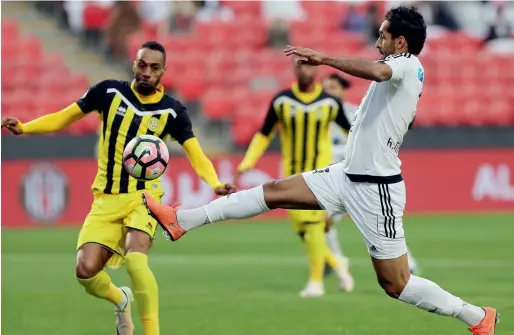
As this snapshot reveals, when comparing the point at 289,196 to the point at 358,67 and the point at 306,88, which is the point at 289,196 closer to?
the point at 358,67

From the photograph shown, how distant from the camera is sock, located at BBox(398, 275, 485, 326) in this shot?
22.3 feet

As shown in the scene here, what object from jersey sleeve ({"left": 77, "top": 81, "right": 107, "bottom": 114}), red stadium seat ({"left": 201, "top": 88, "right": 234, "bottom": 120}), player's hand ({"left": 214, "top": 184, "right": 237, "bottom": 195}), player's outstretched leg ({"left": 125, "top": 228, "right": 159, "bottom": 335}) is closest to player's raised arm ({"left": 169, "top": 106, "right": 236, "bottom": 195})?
player's hand ({"left": 214, "top": 184, "right": 237, "bottom": 195})

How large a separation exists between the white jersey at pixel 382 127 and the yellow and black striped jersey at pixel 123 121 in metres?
1.41

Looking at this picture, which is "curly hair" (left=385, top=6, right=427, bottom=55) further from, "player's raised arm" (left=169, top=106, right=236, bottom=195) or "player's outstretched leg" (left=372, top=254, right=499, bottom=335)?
"player's raised arm" (left=169, top=106, right=236, bottom=195)

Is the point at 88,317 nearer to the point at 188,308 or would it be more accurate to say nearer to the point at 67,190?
the point at 188,308

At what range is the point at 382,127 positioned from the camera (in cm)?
671

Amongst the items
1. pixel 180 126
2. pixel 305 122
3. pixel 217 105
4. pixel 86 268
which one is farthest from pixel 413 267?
pixel 217 105

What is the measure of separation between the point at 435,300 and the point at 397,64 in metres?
1.53

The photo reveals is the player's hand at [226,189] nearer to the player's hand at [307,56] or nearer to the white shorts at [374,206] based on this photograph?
the white shorts at [374,206]

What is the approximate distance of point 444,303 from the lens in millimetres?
6820

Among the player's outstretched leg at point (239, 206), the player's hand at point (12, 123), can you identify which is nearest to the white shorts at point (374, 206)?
the player's outstretched leg at point (239, 206)

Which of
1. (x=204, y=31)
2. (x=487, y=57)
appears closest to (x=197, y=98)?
(x=204, y=31)

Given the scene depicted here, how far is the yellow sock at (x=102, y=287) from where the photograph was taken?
23.9ft

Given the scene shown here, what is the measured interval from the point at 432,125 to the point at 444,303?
40.7ft
